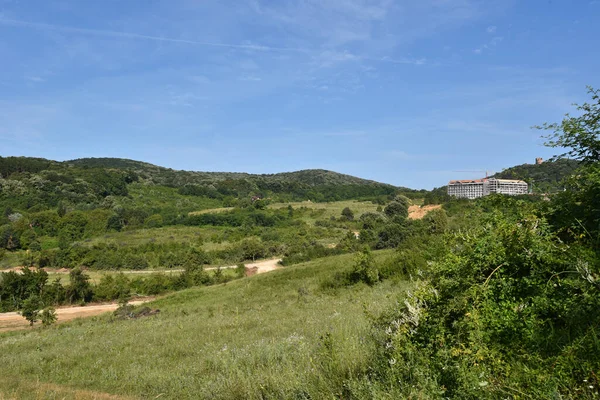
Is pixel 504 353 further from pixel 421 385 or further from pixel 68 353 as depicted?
pixel 68 353

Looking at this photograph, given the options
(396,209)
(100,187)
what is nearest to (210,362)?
(396,209)

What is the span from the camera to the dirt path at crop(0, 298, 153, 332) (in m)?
29.8

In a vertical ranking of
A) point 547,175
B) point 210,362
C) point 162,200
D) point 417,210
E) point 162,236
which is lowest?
point 162,236

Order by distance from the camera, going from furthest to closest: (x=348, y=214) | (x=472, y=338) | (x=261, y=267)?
(x=348, y=214)
(x=261, y=267)
(x=472, y=338)

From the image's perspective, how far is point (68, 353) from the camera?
35.4ft

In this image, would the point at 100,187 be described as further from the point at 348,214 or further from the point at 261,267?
the point at 261,267

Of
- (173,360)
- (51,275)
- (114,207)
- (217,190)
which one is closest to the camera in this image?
(173,360)

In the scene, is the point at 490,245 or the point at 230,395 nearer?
the point at 490,245

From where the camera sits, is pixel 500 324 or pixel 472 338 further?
pixel 500 324

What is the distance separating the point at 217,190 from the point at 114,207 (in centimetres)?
4759

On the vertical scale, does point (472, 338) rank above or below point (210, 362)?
above

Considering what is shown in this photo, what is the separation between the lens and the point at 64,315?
32969 mm

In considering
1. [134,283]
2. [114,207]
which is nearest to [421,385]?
[134,283]

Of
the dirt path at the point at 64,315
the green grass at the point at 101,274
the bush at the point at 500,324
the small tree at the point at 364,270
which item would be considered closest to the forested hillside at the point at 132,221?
the green grass at the point at 101,274
